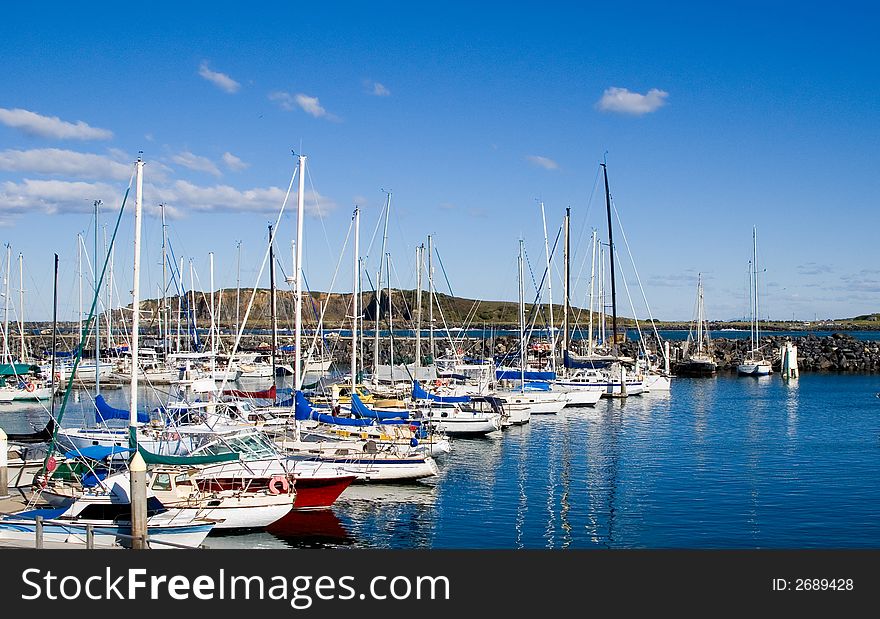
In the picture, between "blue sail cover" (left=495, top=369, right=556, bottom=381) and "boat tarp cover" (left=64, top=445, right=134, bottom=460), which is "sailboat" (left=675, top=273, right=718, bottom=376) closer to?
"blue sail cover" (left=495, top=369, right=556, bottom=381)

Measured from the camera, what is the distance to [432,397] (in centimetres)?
4744

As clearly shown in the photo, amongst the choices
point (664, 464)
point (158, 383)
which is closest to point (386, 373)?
point (158, 383)

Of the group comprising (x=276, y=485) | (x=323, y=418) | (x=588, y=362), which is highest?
(x=588, y=362)

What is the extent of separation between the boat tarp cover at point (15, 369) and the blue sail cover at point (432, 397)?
1329 inches

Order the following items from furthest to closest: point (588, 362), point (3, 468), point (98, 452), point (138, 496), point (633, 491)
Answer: point (588, 362), point (633, 491), point (98, 452), point (3, 468), point (138, 496)

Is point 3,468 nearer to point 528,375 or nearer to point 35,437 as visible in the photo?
point 35,437

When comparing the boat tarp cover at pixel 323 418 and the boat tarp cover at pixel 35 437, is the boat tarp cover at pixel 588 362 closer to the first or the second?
the boat tarp cover at pixel 323 418

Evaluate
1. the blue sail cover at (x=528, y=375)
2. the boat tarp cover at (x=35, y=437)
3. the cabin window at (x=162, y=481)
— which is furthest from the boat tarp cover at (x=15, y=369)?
the cabin window at (x=162, y=481)

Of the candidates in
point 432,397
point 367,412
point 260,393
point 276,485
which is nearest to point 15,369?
point 260,393

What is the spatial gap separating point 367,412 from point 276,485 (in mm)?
14852

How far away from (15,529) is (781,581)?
56.3ft

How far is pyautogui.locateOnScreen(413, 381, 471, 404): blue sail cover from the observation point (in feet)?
153

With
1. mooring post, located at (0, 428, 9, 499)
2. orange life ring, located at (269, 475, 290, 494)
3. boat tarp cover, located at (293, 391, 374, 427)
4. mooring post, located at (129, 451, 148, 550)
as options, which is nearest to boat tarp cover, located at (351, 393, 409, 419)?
boat tarp cover, located at (293, 391, 374, 427)

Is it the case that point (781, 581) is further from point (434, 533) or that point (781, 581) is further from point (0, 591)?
point (0, 591)
